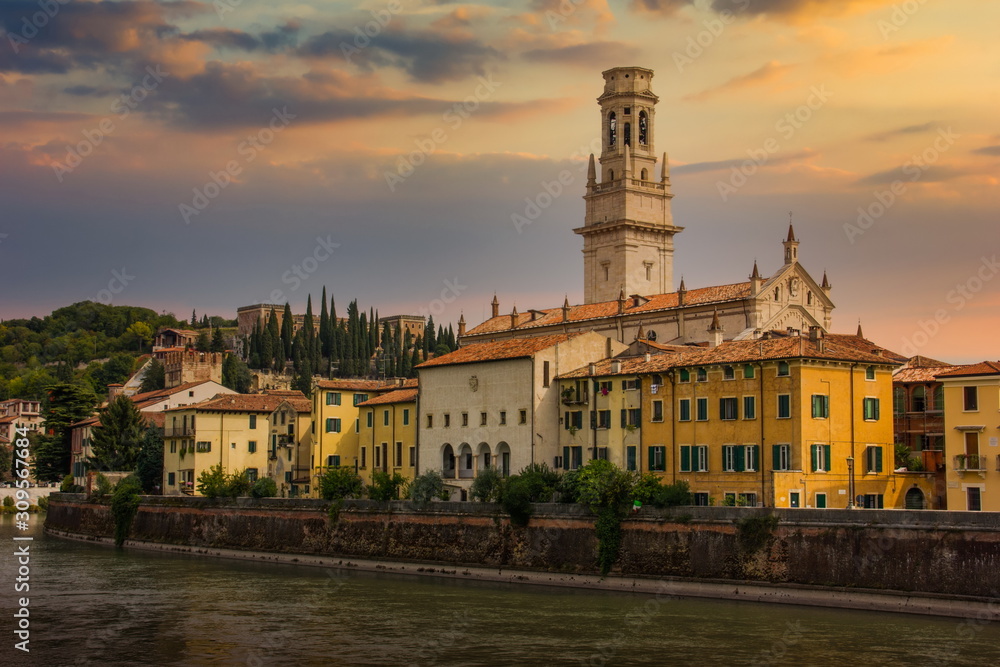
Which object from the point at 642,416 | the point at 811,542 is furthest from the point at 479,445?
the point at 811,542

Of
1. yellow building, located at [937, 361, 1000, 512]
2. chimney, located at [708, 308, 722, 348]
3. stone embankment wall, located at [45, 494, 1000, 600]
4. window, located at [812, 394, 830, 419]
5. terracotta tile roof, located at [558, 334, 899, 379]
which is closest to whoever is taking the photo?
stone embankment wall, located at [45, 494, 1000, 600]

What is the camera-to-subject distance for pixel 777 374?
46.8 m

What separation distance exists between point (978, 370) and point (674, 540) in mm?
12391

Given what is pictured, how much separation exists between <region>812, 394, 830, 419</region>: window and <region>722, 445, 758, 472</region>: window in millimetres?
2521

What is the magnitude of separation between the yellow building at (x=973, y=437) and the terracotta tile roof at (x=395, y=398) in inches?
1089

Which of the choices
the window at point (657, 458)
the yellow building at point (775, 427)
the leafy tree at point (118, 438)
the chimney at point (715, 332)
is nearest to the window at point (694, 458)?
the yellow building at point (775, 427)

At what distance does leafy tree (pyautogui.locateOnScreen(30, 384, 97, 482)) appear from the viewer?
102 m

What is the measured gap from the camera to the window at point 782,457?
46.0 m

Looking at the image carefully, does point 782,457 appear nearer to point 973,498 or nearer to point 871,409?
point 871,409

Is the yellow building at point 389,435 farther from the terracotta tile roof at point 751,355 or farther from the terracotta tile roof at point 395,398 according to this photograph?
the terracotta tile roof at point 751,355

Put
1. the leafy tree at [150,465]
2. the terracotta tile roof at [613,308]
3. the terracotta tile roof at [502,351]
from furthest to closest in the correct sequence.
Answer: the leafy tree at [150,465] < the terracotta tile roof at [613,308] < the terracotta tile roof at [502,351]

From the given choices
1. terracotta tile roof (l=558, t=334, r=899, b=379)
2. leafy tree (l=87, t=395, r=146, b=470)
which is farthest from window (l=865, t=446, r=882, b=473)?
leafy tree (l=87, t=395, r=146, b=470)

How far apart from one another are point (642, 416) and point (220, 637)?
73.0 feet

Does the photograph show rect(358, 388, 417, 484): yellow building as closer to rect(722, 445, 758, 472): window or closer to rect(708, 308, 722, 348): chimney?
rect(708, 308, 722, 348): chimney
